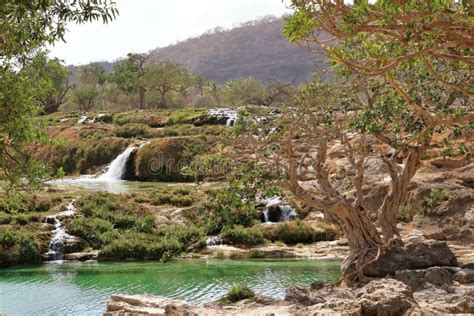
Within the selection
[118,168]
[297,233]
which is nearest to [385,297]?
[297,233]

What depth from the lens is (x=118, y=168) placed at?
45875 mm

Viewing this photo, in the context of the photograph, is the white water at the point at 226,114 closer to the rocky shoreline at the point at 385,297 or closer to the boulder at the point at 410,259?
the boulder at the point at 410,259

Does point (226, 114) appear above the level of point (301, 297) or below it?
above

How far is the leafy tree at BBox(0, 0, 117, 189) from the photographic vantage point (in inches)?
294

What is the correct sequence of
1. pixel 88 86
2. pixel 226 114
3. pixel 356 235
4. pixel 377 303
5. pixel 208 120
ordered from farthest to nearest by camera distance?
pixel 88 86 < pixel 208 120 < pixel 226 114 < pixel 356 235 < pixel 377 303

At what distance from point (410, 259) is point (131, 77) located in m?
66.0

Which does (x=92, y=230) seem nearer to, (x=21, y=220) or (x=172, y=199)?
(x=21, y=220)

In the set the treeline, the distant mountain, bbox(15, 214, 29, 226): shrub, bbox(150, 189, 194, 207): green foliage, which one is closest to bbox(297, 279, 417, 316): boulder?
bbox(15, 214, 29, 226): shrub

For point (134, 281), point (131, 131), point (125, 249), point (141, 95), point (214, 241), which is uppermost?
point (141, 95)

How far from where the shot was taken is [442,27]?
Answer: 24.5 feet

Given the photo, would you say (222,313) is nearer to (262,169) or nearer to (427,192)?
(262,169)

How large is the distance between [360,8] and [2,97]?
19.5ft

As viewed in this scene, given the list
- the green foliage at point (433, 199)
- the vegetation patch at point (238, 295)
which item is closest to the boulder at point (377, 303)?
the vegetation patch at point (238, 295)

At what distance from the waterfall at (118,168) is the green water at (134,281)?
23392 mm
